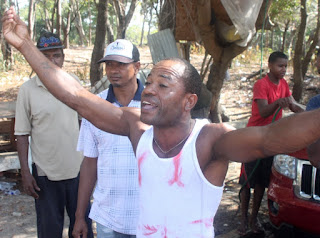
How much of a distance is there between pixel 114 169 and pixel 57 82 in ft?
2.56

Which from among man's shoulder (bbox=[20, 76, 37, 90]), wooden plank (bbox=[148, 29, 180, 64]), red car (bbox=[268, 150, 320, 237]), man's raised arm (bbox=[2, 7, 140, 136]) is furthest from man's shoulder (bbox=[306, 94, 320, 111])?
wooden plank (bbox=[148, 29, 180, 64])

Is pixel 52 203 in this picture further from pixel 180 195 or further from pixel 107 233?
pixel 180 195

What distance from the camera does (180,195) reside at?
175cm

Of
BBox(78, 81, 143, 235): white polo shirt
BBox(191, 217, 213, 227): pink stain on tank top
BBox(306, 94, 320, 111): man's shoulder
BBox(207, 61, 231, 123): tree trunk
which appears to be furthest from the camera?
BBox(207, 61, 231, 123): tree trunk

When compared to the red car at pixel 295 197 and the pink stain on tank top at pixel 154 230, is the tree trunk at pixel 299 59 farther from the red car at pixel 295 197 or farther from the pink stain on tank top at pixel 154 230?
the pink stain on tank top at pixel 154 230

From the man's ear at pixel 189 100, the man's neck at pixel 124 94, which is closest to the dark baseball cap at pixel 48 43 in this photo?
the man's neck at pixel 124 94

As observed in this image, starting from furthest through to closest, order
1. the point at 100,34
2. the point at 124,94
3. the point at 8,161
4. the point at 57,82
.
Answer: the point at 100,34 → the point at 8,161 → the point at 124,94 → the point at 57,82

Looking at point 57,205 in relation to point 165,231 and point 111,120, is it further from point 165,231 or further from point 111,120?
point 165,231

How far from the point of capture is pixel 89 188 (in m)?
2.78

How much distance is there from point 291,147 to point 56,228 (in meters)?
2.45

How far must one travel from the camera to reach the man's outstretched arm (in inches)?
58.6

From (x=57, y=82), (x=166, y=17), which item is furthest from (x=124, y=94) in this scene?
(x=166, y=17)

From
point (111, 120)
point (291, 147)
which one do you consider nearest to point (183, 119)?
point (111, 120)

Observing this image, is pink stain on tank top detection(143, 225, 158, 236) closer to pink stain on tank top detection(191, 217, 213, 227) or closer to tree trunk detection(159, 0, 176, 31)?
pink stain on tank top detection(191, 217, 213, 227)
